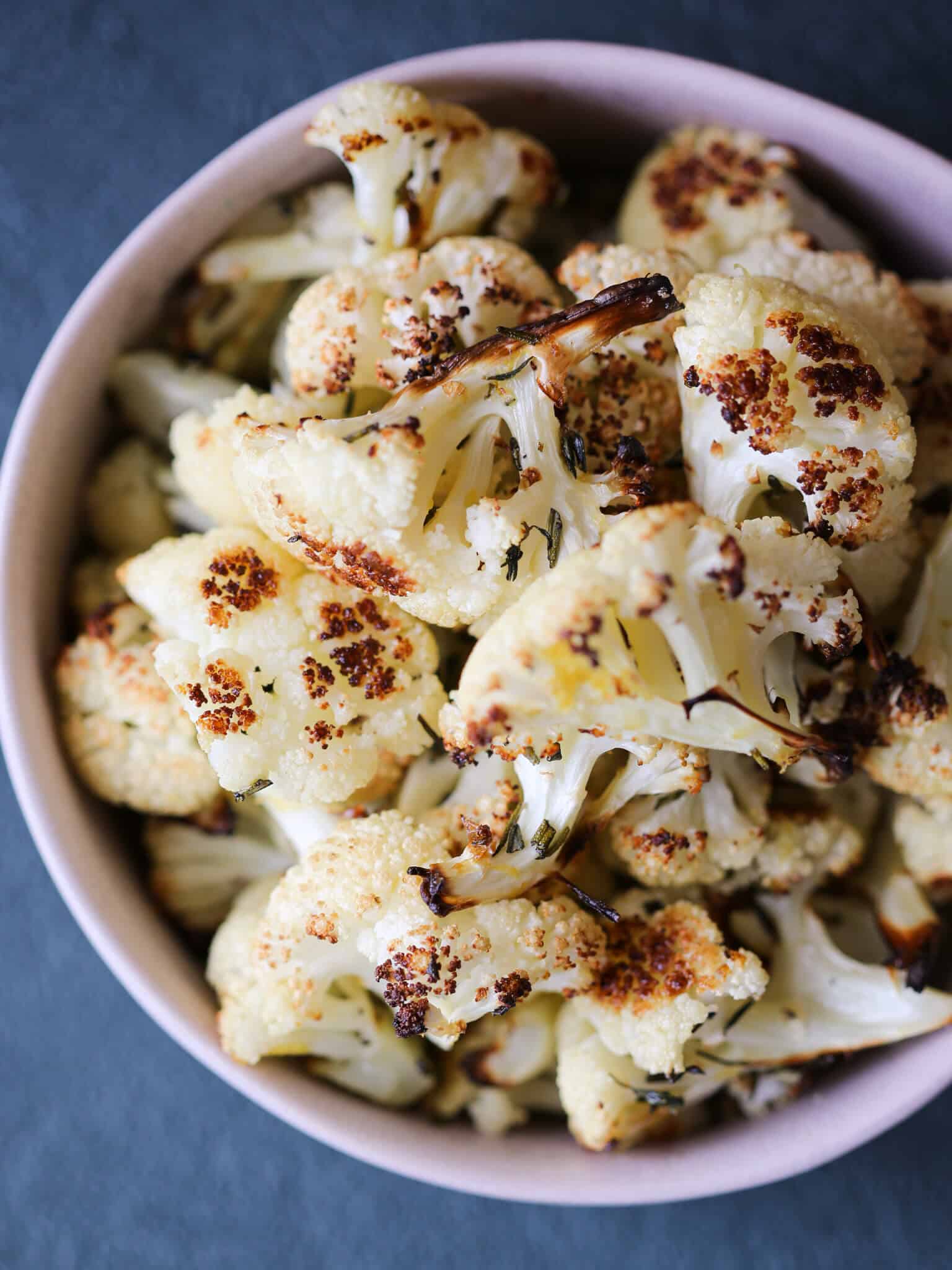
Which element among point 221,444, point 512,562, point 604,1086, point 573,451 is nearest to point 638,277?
point 573,451

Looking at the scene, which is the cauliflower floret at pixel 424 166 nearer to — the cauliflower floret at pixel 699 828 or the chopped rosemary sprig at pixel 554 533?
the chopped rosemary sprig at pixel 554 533

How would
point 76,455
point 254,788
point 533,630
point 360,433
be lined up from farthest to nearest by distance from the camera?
point 76,455 → point 254,788 → point 360,433 → point 533,630

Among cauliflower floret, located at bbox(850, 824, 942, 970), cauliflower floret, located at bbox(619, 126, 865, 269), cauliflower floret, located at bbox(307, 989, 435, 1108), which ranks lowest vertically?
cauliflower floret, located at bbox(307, 989, 435, 1108)

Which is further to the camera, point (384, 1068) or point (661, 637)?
point (384, 1068)

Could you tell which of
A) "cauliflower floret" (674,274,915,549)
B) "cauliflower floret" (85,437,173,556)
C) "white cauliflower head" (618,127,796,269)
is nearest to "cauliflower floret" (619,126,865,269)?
"white cauliflower head" (618,127,796,269)

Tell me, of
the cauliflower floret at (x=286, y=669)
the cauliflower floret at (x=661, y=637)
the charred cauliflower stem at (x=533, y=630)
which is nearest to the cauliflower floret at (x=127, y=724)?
the charred cauliflower stem at (x=533, y=630)

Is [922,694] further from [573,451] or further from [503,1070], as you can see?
[503,1070]

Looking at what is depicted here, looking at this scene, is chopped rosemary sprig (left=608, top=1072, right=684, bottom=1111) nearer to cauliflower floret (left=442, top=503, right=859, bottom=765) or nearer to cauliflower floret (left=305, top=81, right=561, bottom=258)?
cauliflower floret (left=442, top=503, right=859, bottom=765)
